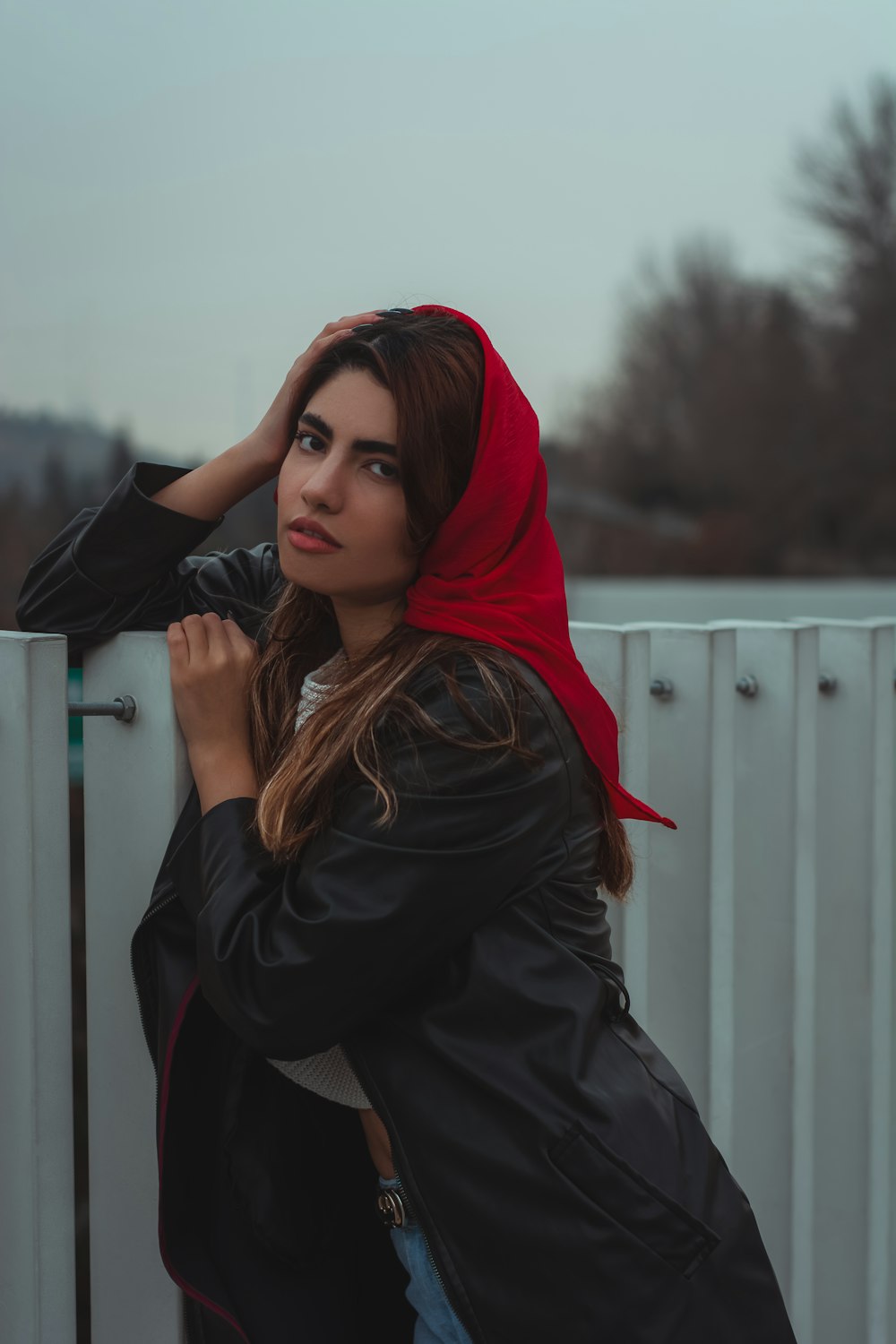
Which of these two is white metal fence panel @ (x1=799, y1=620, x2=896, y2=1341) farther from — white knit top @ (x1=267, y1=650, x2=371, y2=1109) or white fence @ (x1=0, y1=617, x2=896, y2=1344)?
white knit top @ (x1=267, y1=650, x2=371, y2=1109)

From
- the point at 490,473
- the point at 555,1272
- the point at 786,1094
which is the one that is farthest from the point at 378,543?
the point at 786,1094

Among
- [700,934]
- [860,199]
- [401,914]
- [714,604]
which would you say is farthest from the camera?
[860,199]

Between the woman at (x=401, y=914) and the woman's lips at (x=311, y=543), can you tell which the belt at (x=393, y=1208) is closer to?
the woman at (x=401, y=914)

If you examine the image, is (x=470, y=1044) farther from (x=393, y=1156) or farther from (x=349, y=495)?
(x=349, y=495)

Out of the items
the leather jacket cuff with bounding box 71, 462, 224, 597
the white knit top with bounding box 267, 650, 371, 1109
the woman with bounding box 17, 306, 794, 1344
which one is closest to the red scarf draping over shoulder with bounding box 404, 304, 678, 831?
the woman with bounding box 17, 306, 794, 1344

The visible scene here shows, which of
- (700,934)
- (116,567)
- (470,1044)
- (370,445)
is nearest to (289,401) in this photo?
(370,445)

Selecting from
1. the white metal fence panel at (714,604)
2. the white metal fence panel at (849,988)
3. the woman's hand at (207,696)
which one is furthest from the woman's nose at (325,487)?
the white metal fence panel at (714,604)

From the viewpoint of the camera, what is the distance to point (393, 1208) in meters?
1.67

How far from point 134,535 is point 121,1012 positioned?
0.63m

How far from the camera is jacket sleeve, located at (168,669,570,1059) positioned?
1.42 m

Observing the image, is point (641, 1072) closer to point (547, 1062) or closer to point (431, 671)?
point (547, 1062)

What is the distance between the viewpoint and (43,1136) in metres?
1.73

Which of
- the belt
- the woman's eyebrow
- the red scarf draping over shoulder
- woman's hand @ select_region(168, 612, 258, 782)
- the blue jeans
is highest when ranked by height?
the woman's eyebrow

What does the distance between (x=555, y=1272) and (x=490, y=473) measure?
90 centimetres
